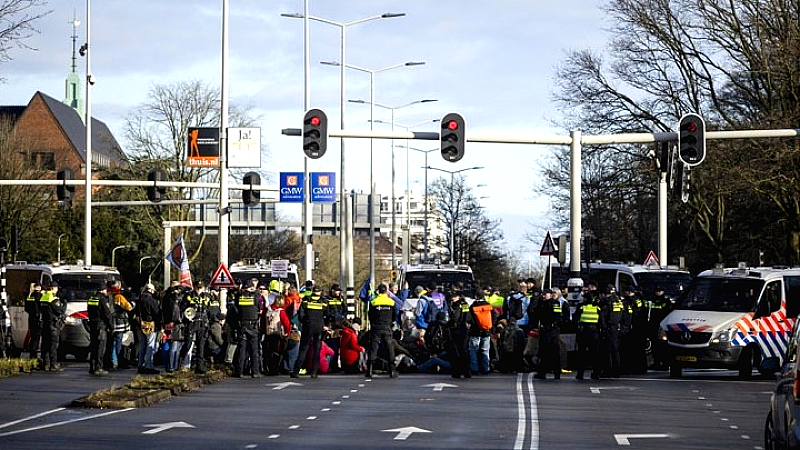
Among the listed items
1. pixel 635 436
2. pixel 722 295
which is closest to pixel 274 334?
pixel 722 295

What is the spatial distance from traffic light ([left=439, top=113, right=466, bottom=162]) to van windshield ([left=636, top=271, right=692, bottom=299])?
9.68 m

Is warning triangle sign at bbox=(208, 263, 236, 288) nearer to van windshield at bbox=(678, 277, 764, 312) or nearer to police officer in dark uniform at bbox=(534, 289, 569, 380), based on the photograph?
police officer in dark uniform at bbox=(534, 289, 569, 380)

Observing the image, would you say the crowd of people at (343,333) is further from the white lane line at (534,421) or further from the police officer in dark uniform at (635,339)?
the white lane line at (534,421)

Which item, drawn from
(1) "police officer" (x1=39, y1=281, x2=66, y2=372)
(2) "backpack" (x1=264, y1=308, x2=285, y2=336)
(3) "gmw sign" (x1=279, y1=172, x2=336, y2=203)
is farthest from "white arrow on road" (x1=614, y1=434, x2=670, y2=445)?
(3) "gmw sign" (x1=279, y1=172, x2=336, y2=203)

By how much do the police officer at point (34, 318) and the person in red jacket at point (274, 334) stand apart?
505 cm

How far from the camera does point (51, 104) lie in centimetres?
12519

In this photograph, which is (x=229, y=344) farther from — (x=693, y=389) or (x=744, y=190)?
(x=744, y=190)

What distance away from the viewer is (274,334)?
3212 cm

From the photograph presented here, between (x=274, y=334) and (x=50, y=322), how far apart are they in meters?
4.69

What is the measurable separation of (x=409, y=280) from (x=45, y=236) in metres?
40.4

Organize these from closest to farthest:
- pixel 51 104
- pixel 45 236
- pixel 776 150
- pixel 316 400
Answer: pixel 316 400, pixel 776 150, pixel 45 236, pixel 51 104

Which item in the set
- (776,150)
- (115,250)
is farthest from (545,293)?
(115,250)

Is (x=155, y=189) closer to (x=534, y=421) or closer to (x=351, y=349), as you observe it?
(x=351, y=349)

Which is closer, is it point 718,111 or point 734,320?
point 734,320
